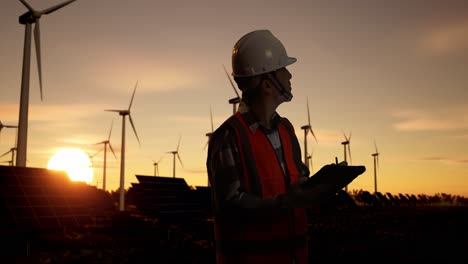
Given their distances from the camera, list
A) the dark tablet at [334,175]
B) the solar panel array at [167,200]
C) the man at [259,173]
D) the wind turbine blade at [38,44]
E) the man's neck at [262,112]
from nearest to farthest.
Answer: the dark tablet at [334,175] < the man at [259,173] < the man's neck at [262,112] < the solar panel array at [167,200] < the wind turbine blade at [38,44]

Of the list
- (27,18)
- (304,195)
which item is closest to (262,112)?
(304,195)

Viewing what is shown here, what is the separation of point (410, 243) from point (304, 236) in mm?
13113

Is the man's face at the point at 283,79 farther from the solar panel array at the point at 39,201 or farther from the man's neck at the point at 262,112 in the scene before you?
the solar panel array at the point at 39,201

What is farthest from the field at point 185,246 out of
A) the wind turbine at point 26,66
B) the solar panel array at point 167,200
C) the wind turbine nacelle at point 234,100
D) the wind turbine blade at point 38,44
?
the wind turbine nacelle at point 234,100

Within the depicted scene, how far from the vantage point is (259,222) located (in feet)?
8.66

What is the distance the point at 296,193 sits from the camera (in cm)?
249

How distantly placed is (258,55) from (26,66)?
19.4 m

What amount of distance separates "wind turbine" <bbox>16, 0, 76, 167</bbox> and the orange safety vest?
17.3 meters

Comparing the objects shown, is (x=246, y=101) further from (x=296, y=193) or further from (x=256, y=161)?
(x=296, y=193)

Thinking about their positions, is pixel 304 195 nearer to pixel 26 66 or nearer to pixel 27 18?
pixel 26 66

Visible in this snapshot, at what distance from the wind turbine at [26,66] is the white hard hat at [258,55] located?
17163 mm

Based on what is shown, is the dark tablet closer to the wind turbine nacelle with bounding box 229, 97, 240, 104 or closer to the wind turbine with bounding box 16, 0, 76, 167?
the wind turbine with bounding box 16, 0, 76, 167

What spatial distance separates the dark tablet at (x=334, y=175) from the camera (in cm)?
242

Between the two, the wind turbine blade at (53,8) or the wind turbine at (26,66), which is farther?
the wind turbine blade at (53,8)
